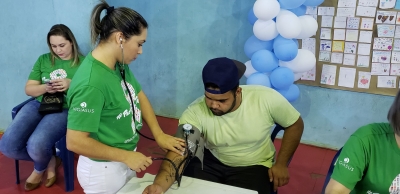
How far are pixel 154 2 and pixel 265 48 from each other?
1.21m

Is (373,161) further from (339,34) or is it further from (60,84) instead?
(60,84)

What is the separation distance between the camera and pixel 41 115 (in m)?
2.62

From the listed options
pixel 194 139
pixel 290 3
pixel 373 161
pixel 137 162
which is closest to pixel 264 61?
pixel 290 3

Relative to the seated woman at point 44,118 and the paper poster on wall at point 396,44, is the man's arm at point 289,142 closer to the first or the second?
the paper poster on wall at point 396,44

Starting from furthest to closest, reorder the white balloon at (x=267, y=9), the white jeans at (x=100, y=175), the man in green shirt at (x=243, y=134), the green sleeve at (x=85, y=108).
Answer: the white balloon at (x=267, y=9), the man in green shirt at (x=243, y=134), the white jeans at (x=100, y=175), the green sleeve at (x=85, y=108)

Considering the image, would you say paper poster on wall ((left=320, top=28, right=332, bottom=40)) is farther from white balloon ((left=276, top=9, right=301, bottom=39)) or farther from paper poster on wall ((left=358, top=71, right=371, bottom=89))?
white balloon ((left=276, top=9, right=301, bottom=39))

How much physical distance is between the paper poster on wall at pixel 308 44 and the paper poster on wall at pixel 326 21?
0.46 ft

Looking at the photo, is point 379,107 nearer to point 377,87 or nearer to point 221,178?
point 377,87

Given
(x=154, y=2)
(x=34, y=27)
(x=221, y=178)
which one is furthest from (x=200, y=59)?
(x=221, y=178)

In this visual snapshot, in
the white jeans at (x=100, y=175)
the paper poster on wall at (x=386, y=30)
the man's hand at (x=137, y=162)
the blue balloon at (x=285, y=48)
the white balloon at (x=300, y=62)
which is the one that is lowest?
the white jeans at (x=100, y=175)

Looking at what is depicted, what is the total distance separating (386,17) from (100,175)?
Answer: 231 cm

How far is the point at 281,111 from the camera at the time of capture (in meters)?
1.92

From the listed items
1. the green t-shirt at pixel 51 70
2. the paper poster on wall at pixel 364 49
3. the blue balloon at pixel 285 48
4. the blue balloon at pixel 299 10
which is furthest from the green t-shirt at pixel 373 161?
the green t-shirt at pixel 51 70

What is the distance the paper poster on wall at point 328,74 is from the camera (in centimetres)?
301
